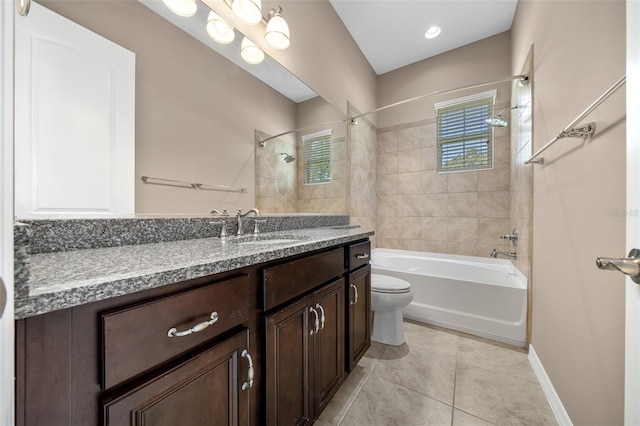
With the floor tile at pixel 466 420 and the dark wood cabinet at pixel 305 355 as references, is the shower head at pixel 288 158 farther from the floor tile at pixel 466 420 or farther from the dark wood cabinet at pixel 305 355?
the floor tile at pixel 466 420

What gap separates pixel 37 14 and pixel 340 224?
6.79ft

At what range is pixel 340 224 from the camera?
2.39 meters

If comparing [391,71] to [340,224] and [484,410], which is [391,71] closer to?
[340,224]

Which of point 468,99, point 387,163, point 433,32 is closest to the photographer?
point 433,32

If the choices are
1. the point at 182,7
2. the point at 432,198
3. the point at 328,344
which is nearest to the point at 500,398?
the point at 328,344

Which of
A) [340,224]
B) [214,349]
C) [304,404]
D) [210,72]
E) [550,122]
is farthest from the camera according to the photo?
[340,224]

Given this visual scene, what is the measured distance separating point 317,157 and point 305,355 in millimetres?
1486

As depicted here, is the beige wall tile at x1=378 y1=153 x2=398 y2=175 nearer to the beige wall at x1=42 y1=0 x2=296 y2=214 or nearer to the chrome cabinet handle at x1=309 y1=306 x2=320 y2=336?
the beige wall at x1=42 y1=0 x2=296 y2=214

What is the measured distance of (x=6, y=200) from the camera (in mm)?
300

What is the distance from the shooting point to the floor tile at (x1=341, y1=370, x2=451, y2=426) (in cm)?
121

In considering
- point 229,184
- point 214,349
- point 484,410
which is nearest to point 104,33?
point 229,184

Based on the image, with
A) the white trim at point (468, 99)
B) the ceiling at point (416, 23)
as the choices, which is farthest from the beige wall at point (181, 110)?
the white trim at point (468, 99)

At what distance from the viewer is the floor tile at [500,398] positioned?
1.23 meters

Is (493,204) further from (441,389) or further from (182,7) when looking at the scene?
(182,7)
